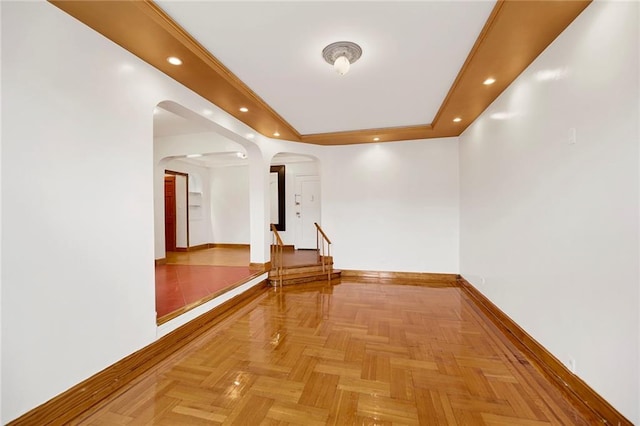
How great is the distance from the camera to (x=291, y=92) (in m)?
3.03

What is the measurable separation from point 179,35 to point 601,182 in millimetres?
3106

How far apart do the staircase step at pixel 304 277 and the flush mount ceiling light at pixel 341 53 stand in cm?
351

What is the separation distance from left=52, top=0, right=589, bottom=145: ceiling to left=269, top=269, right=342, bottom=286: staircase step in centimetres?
281

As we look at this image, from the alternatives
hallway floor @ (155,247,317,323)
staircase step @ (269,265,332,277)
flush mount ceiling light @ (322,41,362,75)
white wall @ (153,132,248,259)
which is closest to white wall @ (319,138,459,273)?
staircase step @ (269,265,332,277)

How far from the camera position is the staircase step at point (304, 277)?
4.55m

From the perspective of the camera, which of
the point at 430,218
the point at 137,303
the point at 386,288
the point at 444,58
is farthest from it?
the point at 430,218

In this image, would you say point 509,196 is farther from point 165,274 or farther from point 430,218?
point 165,274

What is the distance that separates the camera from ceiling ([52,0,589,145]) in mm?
1739

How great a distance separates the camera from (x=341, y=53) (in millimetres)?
2229

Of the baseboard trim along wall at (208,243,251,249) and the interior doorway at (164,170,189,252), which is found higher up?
the interior doorway at (164,170,189,252)

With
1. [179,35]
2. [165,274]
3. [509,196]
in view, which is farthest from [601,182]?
[165,274]

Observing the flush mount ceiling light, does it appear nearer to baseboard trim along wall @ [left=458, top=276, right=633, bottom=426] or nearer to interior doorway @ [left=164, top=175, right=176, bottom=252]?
baseboard trim along wall @ [left=458, top=276, right=633, bottom=426]

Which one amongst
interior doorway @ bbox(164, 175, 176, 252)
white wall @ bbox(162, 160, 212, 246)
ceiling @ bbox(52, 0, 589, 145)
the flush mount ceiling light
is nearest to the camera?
ceiling @ bbox(52, 0, 589, 145)

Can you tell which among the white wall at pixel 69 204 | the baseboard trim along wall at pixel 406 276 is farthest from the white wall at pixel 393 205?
the white wall at pixel 69 204
